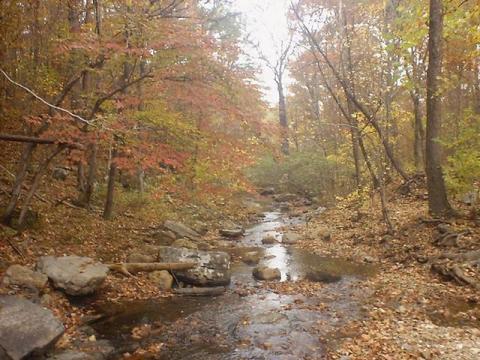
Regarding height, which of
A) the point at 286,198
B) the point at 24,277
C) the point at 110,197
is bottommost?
the point at 24,277

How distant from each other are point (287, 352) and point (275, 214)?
1672 centimetres

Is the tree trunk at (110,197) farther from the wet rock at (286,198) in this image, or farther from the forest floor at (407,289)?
the wet rock at (286,198)

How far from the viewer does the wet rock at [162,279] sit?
33.8ft

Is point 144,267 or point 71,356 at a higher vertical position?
point 144,267

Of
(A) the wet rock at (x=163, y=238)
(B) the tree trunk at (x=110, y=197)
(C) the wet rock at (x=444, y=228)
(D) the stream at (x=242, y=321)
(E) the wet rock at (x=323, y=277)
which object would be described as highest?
(B) the tree trunk at (x=110, y=197)

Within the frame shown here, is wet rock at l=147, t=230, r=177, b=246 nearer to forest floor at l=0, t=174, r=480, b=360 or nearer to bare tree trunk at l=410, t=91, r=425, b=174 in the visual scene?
forest floor at l=0, t=174, r=480, b=360

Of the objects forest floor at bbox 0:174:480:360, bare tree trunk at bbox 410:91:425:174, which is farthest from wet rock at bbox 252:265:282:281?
bare tree trunk at bbox 410:91:425:174

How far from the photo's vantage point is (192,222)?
712 inches

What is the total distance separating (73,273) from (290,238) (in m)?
9.47

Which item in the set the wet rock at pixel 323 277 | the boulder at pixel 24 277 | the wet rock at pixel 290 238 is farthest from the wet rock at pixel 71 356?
the wet rock at pixel 290 238

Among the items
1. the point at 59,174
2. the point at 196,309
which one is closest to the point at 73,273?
the point at 196,309

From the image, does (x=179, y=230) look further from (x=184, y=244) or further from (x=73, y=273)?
(x=73, y=273)

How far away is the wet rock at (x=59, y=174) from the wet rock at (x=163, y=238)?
5157mm

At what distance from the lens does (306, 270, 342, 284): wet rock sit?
11073 mm
